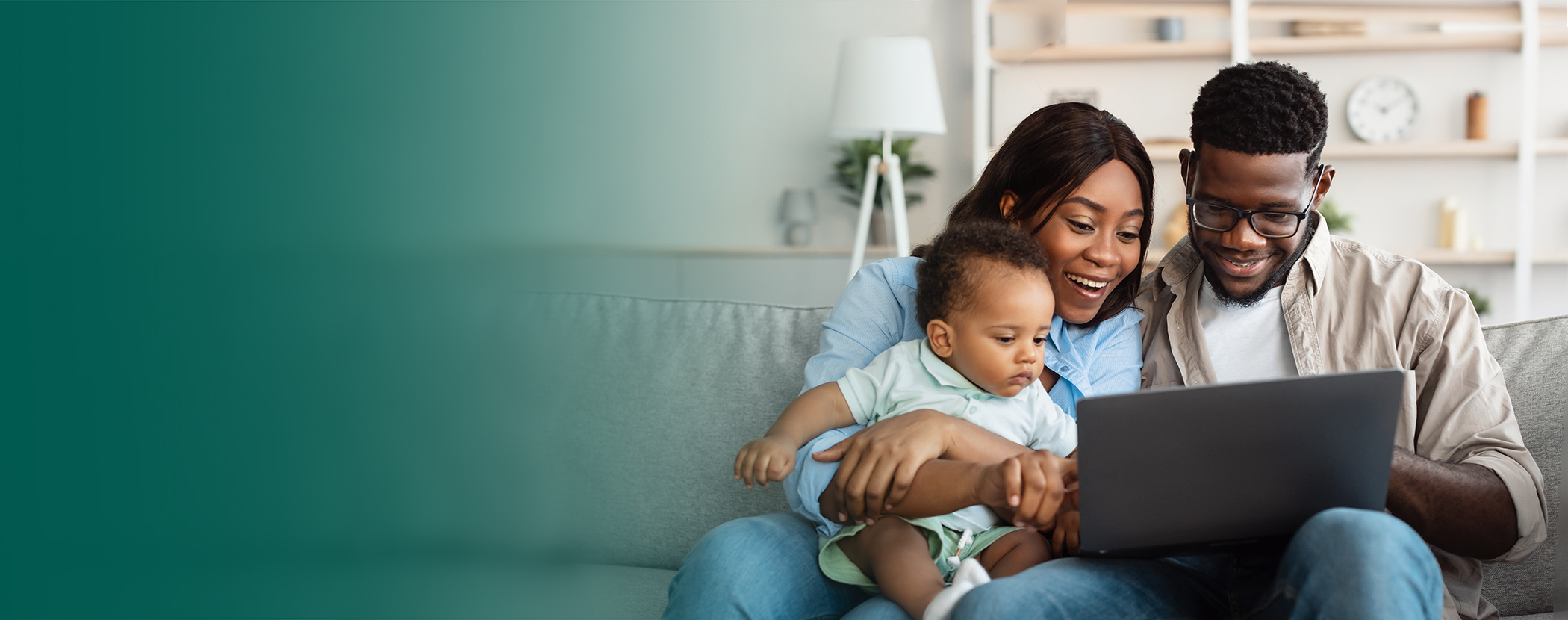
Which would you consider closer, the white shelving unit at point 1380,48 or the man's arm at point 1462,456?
the man's arm at point 1462,456

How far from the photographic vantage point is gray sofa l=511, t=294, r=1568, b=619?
4.47 ft

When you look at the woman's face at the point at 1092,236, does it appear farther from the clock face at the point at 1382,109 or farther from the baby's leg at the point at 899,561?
the clock face at the point at 1382,109

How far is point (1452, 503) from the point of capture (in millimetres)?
1108

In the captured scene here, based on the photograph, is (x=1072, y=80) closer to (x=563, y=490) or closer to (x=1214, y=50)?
(x=1214, y=50)

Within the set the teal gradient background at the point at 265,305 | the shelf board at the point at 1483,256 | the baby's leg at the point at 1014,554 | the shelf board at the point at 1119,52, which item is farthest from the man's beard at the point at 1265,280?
the shelf board at the point at 1119,52

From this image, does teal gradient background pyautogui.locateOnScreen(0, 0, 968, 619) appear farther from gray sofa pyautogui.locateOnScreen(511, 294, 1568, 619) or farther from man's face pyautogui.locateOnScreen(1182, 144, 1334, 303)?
man's face pyautogui.locateOnScreen(1182, 144, 1334, 303)

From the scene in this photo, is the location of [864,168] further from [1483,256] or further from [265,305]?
[265,305]

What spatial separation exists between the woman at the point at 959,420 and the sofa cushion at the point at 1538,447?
53 cm

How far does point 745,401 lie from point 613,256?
422mm

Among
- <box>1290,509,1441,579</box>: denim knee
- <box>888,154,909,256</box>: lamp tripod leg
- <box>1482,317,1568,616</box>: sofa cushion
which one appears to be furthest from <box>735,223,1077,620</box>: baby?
<box>888,154,909,256</box>: lamp tripod leg

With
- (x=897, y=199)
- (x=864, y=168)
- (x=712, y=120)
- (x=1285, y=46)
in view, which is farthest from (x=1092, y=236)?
(x=1285, y=46)

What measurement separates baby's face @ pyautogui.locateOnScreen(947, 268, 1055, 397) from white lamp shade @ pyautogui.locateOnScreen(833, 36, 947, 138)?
211cm

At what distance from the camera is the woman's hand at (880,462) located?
3.37 ft

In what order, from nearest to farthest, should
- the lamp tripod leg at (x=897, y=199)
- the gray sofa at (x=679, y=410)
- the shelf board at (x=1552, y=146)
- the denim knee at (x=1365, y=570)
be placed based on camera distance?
the denim knee at (x=1365, y=570), the gray sofa at (x=679, y=410), the lamp tripod leg at (x=897, y=199), the shelf board at (x=1552, y=146)
